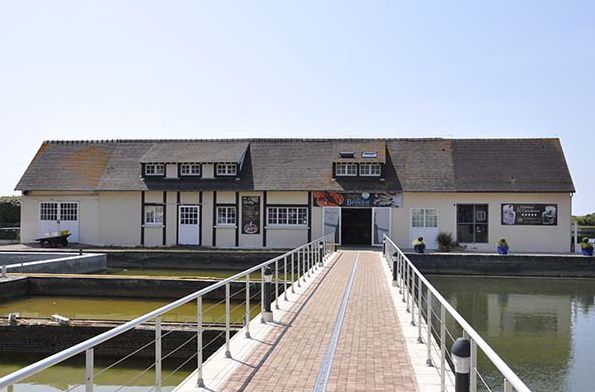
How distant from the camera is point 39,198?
1249 inches

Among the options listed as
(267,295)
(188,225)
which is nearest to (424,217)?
(188,225)

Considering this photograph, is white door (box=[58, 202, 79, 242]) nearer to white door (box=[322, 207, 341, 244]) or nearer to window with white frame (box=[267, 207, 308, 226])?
window with white frame (box=[267, 207, 308, 226])

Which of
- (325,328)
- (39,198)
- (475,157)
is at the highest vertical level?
(475,157)

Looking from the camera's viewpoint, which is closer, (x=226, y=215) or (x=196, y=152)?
(x=226, y=215)

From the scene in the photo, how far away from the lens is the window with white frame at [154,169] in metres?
31.3

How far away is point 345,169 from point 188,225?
26.1 ft

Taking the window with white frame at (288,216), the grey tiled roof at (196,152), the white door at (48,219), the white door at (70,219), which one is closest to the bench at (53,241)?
the white door at (70,219)

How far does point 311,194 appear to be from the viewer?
98.3 feet

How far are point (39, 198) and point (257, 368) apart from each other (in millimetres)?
27711

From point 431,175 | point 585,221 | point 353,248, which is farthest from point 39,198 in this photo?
point 585,221

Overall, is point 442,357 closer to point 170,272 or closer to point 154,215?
point 170,272

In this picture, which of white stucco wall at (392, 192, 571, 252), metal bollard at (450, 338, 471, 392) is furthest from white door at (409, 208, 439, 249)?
metal bollard at (450, 338, 471, 392)

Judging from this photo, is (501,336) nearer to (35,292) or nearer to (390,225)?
(35,292)

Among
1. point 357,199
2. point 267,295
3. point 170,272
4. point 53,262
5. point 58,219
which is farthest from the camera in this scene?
point 58,219
